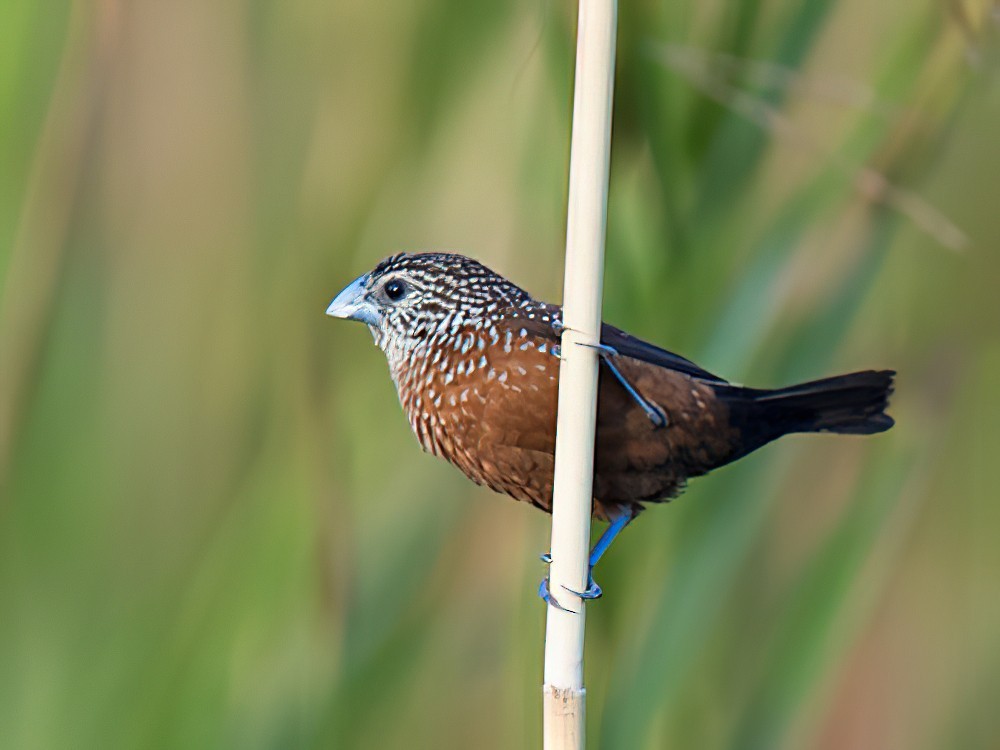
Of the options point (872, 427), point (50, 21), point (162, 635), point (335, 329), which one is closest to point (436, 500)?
point (335, 329)

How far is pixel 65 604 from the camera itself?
1244mm

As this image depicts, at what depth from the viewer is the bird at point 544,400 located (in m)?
0.83

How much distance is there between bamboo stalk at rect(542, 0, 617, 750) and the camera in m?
0.68

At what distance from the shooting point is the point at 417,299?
884 millimetres

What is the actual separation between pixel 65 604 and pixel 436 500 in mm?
419

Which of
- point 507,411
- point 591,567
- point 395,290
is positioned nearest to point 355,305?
point 395,290

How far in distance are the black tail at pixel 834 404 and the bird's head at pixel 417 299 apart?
21 cm

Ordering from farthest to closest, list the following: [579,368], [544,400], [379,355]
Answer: [379,355]
[544,400]
[579,368]

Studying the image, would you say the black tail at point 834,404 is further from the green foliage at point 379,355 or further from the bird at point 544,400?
the green foliage at point 379,355

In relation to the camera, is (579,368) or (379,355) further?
(379,355)

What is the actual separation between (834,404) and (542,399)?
0.20 meters

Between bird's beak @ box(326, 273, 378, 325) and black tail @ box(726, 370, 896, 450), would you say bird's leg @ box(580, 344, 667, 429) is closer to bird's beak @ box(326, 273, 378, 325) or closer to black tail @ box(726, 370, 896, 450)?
black tail @ box(726, 370, 896, 450)

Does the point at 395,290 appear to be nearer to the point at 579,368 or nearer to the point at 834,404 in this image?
the point at 579,368

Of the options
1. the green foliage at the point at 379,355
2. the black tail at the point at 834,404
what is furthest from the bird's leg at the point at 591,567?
the green foliage at the point at 379,355
